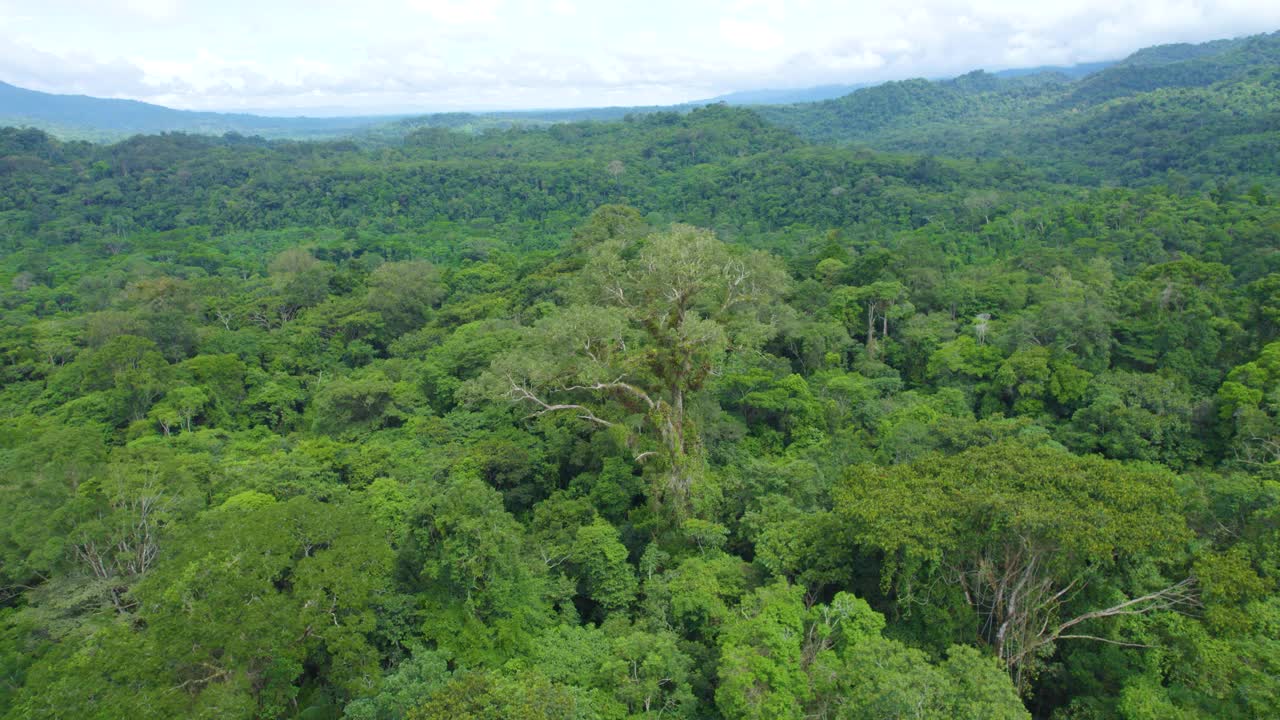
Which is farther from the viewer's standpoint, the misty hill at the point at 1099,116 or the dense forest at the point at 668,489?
the misty hill at the point at 1099,116

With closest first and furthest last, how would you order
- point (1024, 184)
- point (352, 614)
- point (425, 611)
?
point (352, 614) → point (425, 611) → point (1024, 184)

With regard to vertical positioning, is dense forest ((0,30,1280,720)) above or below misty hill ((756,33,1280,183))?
below

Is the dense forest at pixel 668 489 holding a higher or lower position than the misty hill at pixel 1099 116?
lower

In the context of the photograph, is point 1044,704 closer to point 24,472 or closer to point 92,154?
point 24,472

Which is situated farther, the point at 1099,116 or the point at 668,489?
the point at 1099,116

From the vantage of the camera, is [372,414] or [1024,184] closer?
[372,414]

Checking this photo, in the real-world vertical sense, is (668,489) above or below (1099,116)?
below

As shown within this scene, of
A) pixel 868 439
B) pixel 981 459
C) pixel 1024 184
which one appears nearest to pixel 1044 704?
pixel 981 459

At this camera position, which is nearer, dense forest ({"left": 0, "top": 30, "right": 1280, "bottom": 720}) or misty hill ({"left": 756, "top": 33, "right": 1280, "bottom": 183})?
dense forest ({"left": 0, "top": 30, "right": 1280, "bottom": 720})
